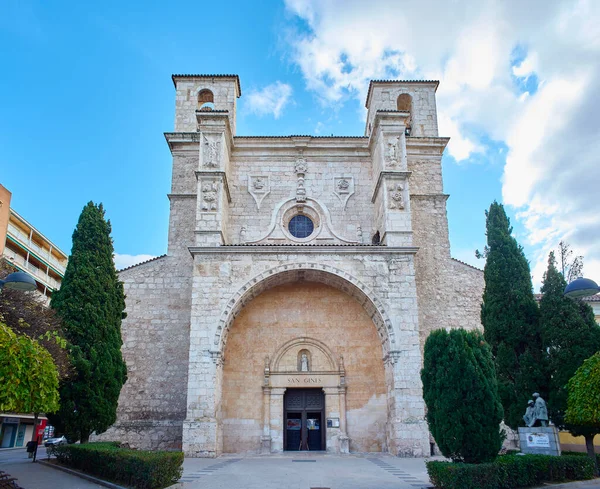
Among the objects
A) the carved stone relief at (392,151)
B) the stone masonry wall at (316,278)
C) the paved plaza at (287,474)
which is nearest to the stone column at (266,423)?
the stone masonry wall at (316,278)

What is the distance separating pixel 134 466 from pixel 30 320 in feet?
13.8

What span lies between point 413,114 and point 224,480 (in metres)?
15.7

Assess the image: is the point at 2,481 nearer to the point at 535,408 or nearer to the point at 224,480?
the point at 224,480

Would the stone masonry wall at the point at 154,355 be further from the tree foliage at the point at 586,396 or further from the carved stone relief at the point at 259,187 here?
the tree foliage at the point at 586,396

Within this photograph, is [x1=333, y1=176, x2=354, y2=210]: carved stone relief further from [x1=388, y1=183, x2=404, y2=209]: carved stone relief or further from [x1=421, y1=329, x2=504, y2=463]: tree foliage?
[x1=421, y1=329, x2=504, y2=463]: tree foliage

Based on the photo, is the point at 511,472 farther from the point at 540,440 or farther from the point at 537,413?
the point at 537,413

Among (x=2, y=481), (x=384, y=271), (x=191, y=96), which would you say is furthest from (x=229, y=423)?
(x=191, y=96)

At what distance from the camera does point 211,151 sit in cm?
1719

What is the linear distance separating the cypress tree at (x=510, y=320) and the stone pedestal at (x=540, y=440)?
135 centimetres

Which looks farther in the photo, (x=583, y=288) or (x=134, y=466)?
(x=134, y=466)

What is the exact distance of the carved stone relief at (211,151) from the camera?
55.9ft

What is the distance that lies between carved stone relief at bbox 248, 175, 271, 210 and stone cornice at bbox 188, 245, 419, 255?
123 inches

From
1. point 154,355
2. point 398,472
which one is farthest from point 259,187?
point 398,472

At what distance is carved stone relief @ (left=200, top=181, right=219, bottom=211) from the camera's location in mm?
16469
